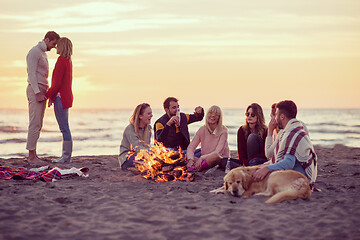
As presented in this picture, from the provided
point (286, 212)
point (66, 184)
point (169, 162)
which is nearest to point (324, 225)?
point (286, 212)

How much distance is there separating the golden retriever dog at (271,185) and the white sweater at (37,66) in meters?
4.98

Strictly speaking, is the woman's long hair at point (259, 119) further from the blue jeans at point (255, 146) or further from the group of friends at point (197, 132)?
the blue jeans at point (255, 146)

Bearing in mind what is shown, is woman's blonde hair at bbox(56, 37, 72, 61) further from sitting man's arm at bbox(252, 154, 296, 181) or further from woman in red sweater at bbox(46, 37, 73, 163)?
sitting man's arm at bbox(252, 154, 296, 181)

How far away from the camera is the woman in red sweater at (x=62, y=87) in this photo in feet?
28.1

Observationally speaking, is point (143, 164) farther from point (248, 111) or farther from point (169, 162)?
point (248, 111)

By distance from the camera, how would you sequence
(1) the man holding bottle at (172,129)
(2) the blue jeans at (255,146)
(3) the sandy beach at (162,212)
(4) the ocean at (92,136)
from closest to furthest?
(3) the sandy beach at (162,212)
(2) the blue jeans at (255,146)
(1) the man holding bottle at (172,129)
(4) the ocean at (92,136)

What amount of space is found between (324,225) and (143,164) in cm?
361

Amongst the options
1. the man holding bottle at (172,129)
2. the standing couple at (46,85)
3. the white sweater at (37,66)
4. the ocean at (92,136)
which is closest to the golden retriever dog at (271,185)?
the man holding bottle at (172,129)

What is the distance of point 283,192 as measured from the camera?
197 inches

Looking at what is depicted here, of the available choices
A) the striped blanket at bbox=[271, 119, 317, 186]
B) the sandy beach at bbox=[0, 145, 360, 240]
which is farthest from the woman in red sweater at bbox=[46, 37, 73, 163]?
the striped blanket at bbox=[271, 119, 317, 186]

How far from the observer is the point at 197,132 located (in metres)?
7.53

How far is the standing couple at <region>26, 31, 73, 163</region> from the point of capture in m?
8.57

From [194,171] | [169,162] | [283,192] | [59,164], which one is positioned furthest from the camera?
[59,164]

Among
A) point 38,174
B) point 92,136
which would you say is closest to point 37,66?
point 38,174
